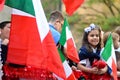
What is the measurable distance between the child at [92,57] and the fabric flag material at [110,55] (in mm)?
108

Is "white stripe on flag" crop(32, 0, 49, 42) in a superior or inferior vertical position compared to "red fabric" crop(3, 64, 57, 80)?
superior

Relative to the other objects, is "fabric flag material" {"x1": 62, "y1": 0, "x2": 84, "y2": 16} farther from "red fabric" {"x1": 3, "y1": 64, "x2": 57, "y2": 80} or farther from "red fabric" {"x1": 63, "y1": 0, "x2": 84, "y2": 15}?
"red fabric" {"x1": 3, "y1": 64, "x2": 57, "y2": 80}

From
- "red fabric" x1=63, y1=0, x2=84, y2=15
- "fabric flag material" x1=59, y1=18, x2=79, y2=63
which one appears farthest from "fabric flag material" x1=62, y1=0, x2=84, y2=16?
"fabric flag material" x1=59, y1=18, x2=79, y2=63

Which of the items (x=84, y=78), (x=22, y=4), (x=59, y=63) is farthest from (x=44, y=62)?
(x=84, y=78)

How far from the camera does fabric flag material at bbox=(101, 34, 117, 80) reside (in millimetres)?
7734

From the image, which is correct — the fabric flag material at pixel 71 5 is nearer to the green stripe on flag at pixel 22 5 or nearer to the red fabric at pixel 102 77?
the green stripe on flag at pixel 22 5

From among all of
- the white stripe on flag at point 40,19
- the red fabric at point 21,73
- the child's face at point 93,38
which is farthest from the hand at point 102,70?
the white stripe on flag at point 40,19

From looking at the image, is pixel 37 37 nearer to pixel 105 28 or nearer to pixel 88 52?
pixel 88 52

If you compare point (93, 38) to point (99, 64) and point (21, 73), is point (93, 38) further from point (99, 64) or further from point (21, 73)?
point (21, 73)

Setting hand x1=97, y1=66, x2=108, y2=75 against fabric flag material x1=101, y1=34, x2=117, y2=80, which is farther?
fabric flag material x1=101, y1=34, x2=117, y2=80

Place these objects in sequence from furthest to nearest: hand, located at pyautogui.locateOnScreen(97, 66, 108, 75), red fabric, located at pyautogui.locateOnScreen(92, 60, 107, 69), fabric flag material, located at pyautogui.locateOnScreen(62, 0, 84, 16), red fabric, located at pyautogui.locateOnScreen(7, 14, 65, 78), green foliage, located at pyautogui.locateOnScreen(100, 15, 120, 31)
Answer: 1. green foliage, located at pyautogui.locateOnScreen(100, 15, 120, 31)
2. hand, located at pyautogui.locateOnScreen(97, 66, 108, 75)
3. red fabric, located at pyautogui.locateOnScreen(92, 60, 107, 69)
4. fabric flag material, located at pyautogui.locateOnScreen(62, 0, 84, 16)
5. red fabric, located at pyautogui.locateOnScreen(7, 14, 65, 78)

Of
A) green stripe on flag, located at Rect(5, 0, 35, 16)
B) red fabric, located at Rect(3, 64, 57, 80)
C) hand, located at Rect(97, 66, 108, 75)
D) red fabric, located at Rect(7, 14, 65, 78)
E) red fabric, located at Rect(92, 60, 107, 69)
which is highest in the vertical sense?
green stripe on flag, located at Rect(5, 0, 35, 16)

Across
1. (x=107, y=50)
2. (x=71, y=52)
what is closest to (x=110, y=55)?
(x=107, y=50)

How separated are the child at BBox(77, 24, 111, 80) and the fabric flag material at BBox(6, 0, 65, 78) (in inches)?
69.0
